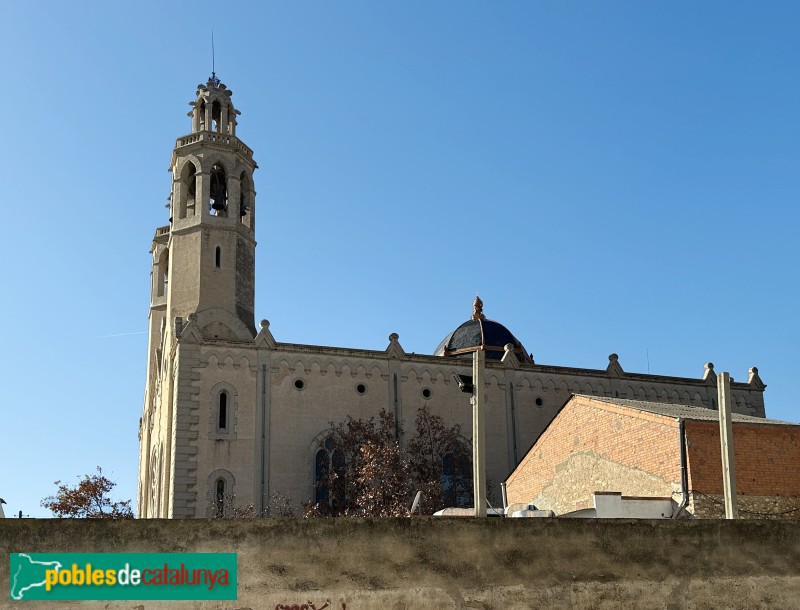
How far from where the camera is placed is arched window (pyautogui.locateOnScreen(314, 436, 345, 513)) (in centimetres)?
3856

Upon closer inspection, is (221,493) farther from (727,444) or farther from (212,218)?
(727,444)

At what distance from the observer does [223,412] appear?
38875 mm

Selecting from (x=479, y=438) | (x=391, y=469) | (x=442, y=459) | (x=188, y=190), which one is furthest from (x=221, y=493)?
(x=479, y=438)

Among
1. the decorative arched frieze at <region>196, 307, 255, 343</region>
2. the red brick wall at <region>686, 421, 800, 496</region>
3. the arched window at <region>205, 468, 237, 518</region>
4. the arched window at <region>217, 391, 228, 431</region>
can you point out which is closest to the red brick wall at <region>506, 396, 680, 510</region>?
the red brick wall at <region>686, 421, 800, 496</region>

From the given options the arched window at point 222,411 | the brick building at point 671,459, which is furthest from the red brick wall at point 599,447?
the arched window at point 222,411

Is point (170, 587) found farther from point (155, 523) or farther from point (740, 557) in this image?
point (740, 557)

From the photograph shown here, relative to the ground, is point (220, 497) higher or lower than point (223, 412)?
lower

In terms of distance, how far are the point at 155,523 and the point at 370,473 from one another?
858 inches

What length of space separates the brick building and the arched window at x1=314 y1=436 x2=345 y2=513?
29.7ft

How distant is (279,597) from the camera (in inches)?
638

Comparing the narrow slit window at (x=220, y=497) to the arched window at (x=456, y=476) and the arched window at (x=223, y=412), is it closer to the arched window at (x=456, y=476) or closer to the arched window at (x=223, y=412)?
the arched window at (x=223, y=412)

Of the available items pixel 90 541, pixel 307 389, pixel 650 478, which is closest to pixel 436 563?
pixel 90 541

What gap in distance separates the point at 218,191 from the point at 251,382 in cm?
1007

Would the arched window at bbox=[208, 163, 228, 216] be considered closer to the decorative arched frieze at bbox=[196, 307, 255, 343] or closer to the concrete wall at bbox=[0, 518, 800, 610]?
the decorative arched frieze at bbox=[196, 307, 255, 343]
